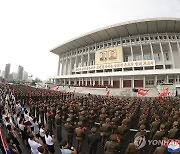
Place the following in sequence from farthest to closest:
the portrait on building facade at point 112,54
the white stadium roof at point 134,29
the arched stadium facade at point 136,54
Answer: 1. the portrait on building facade at point 112,54
2. the white stadium roof at point 134,29
3. the arched stadium facade at point 136,54

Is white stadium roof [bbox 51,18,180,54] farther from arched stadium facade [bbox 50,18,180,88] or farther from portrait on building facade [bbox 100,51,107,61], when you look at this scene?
portrait on building facade [bbox 100,51,107,61]

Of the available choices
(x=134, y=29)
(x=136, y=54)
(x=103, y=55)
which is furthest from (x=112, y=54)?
(x=134, y=29)

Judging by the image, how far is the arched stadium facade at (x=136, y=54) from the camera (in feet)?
134

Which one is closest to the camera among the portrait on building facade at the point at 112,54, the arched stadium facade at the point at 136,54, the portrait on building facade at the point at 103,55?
the arched stadium facade at the point at 136,54

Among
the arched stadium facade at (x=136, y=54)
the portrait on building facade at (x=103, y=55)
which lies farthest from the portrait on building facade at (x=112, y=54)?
the portrait on building facade at (x=103, y=55)

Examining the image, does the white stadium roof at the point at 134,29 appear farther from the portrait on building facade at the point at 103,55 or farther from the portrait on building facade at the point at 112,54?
the portrait on building facade at the point at 103,55

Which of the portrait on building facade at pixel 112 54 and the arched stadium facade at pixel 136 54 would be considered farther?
the portrait on building facade at pixel 112 54

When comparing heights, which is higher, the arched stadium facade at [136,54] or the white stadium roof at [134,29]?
the white stadium roof at [134,29]

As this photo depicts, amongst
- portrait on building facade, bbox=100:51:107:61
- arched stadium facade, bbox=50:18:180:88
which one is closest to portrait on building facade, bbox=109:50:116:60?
arched stadium facade, bbox=50:18:180:88

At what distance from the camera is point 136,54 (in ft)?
162

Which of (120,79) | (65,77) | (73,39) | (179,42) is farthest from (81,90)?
(179,42)

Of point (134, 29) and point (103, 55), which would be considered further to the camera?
point (103, 55)

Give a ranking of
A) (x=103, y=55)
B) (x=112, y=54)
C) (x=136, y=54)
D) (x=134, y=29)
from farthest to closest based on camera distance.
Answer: (x=136, y=54) < (x=103, y=55) < (x=112, y=54) < (x=134, y=29)

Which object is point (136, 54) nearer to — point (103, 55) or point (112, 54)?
point (112, 54)
